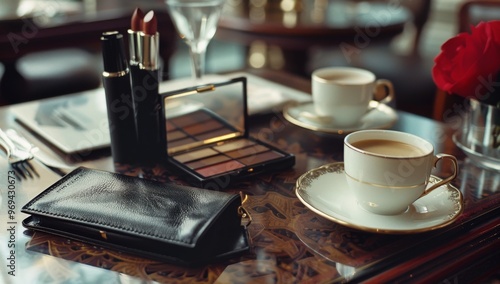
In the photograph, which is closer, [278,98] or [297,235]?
[297,235]

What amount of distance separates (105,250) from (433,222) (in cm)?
29

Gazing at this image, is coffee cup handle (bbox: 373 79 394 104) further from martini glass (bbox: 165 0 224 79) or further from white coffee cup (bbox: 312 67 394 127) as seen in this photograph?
martini glass (bbox: 165 0 224 79)

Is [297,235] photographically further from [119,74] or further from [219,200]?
[119,74]

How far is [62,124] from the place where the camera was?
2.45ft

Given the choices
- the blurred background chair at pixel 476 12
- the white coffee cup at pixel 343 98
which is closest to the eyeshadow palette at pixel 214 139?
the white coffee cup at pixel 343 98

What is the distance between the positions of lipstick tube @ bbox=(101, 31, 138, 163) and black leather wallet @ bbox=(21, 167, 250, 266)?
4.7 inches

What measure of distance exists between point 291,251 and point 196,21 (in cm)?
47

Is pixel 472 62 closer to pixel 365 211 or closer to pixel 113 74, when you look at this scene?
pixel 365 211

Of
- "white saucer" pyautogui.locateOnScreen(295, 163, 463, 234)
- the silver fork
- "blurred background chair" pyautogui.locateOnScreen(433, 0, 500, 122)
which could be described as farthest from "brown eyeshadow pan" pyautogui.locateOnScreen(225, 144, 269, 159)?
"blurred background chair" pyautogui.locateOnScreen(433, 0, 500, 122)

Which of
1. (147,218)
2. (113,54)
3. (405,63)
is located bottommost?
(405,63)

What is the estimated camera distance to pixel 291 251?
0.48 metres

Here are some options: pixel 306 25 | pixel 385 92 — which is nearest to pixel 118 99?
pixel 385 92

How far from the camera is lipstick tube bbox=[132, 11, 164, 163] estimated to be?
0.62 m

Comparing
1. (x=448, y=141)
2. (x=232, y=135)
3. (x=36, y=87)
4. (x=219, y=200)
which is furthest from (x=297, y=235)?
(x=36, y=87)
